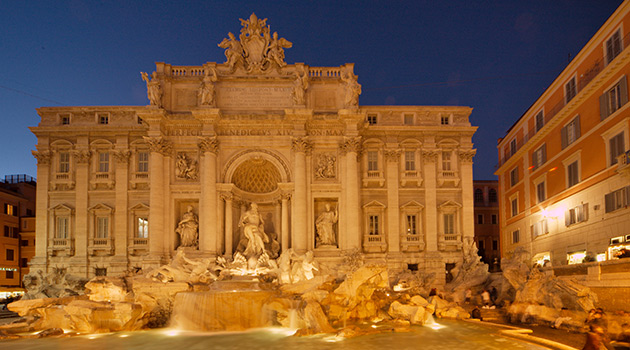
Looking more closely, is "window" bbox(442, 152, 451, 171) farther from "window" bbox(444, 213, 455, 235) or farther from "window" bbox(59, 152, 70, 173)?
"window" bbox(59, 152, 70, 173)

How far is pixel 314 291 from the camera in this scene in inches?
850

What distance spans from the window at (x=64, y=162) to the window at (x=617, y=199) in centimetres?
3112

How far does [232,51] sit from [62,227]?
15.5 metres

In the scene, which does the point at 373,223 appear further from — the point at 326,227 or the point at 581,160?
the point at 581,160

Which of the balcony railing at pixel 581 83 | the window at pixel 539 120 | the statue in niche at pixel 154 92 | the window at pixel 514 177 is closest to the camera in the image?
the balcony railing at pixel 581 83

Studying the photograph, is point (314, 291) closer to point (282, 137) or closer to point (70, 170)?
point (282, 137)

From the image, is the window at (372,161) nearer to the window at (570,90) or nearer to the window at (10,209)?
the window at (570,90)

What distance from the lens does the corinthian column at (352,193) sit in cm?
3027

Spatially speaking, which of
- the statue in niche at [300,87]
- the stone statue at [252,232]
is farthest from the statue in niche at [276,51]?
the stone statue at [252,232]

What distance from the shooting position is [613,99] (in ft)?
81.0

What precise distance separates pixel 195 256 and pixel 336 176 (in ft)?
31.8

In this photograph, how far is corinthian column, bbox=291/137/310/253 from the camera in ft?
99.1

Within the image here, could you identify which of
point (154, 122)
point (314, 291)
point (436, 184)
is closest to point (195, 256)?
point (154, 122)

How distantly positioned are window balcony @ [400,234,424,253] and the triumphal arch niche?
0.13 metres
